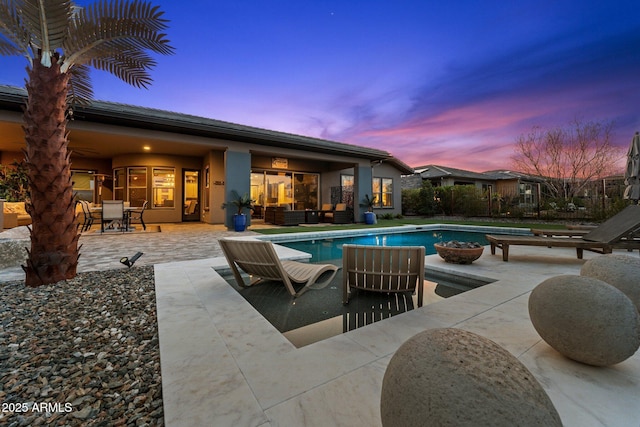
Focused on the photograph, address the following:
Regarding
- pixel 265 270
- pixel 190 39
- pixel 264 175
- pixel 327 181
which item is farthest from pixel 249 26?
pixel 265 270

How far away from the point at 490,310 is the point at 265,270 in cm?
245

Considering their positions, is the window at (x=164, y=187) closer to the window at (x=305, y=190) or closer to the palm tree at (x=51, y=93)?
the window at (x=305, y=190)

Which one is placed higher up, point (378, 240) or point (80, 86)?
point (80, 86)

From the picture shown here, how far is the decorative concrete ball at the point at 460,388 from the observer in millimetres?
729

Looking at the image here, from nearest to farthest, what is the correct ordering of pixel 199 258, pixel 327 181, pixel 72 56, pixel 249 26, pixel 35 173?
1. pixel 35 173
2. pixel 72 56
3. pixel 199 258
4. pixel 249 26
5. pixel 327 181

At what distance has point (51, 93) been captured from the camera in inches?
130

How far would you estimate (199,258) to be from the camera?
190 inches

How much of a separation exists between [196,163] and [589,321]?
13.7m

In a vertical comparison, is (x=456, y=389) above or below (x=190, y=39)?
below

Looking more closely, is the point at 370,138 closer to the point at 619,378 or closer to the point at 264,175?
the point at 264,175

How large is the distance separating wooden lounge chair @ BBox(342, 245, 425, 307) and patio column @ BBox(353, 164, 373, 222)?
35.0 ft

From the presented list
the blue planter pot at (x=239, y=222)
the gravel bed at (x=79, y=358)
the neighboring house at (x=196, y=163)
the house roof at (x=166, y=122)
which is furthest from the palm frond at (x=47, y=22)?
the blue planter pot at (x=239, y=222)

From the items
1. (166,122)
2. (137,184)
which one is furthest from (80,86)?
(137,184)

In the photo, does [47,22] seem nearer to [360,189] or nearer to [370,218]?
[370,218]
